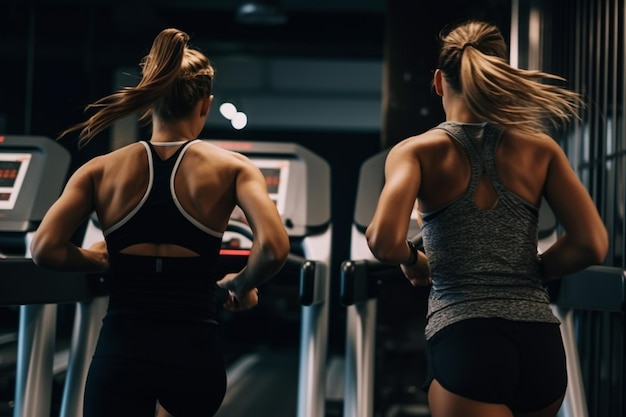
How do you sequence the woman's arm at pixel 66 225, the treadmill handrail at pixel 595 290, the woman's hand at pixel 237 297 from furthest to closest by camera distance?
the treadmill handrail at pixel 595 290, the woman's hand at pixel 237 297, the woman's arm at pixel 66 225

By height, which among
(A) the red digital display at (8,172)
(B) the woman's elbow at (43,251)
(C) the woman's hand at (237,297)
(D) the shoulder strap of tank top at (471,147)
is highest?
(D) the shoulder strap of tank top at (471,147)

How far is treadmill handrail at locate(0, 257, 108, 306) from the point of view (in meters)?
2.55

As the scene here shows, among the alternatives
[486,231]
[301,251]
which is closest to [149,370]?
[486,231]

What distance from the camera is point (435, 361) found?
1.72 m

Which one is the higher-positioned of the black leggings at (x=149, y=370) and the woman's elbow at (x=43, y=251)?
the woman's elbow at (x=43, y=251)

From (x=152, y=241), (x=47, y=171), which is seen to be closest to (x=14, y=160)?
(x=47, y=171)

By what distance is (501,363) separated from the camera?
1651 mm

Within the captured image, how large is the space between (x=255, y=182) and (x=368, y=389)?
1.22 m

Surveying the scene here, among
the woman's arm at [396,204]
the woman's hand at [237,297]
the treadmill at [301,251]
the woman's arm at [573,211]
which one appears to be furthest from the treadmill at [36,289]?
the woman's arm at [573,211]

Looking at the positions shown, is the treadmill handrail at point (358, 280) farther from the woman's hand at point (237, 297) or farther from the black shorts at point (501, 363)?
the black shorts at point (501, 363)

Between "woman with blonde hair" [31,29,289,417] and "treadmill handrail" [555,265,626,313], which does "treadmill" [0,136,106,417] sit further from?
"treadmill handrail" [555,265,626,313]

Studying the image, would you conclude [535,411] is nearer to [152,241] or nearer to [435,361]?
[435,361]

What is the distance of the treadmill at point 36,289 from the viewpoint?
2607 mm

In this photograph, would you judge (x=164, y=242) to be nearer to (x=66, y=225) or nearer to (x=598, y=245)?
(x=66, y=225)
